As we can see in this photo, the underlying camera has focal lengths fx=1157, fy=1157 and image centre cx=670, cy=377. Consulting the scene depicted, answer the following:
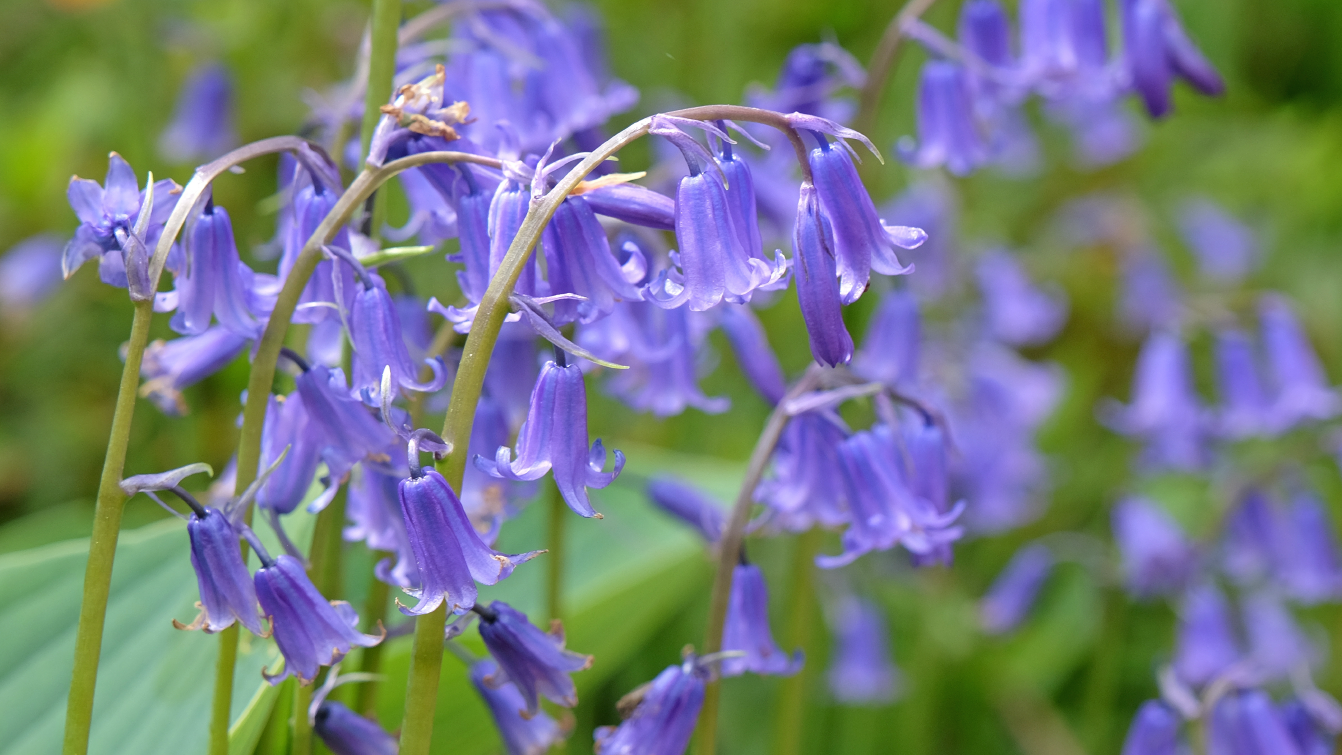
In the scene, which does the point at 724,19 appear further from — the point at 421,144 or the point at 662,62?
the point at 421,144

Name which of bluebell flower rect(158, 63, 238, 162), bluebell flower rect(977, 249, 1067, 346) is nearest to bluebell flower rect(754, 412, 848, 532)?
bluebell flower rect(977, 249, 1067, 346)

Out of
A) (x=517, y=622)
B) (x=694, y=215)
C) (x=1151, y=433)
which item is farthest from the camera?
(x=1151, y=433)

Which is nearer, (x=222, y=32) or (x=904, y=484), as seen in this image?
(x=904, y=484)

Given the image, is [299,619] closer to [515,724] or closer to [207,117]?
[515,724]

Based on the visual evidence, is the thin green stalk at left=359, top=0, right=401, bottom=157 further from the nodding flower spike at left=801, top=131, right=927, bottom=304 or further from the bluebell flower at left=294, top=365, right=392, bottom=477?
the nodding flower spike at left=801, top=131, right=927, bottom=304

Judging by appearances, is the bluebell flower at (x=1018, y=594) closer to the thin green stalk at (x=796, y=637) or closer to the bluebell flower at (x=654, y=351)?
the thin green stalk at (x=796, y=637)

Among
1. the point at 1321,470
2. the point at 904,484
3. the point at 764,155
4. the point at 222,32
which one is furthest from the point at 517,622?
the point at 222,32

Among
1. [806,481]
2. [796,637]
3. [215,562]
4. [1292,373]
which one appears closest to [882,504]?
[806,481]
